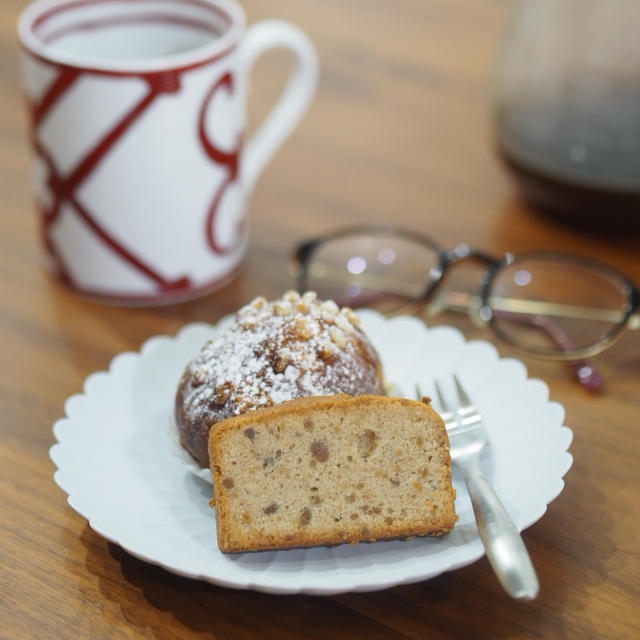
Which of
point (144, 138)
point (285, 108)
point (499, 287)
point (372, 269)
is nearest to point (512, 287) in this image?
point (499, 287)

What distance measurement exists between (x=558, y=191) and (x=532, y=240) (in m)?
0.07

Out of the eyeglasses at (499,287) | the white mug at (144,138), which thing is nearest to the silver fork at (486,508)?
the eyeglasses at (499,287)

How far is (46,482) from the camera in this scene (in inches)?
32.6

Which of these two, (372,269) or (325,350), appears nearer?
(325,350)

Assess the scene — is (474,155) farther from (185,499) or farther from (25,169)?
(185,499)

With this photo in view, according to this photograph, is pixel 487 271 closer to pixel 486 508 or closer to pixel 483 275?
pixel 483 275

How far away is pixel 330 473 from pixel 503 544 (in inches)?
4.8

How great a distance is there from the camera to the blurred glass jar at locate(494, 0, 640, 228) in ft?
3.54

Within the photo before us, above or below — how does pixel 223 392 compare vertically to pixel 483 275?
above

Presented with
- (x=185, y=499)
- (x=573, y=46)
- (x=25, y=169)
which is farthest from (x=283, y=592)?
(x=25, y=169)

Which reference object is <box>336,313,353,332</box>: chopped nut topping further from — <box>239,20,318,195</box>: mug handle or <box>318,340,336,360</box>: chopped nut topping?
<box>239,20,318,195</box>: mug handle

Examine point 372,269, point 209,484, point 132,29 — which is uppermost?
point 132,29

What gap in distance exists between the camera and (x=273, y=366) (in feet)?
2.54

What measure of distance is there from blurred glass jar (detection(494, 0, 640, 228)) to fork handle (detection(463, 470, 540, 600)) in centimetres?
51
